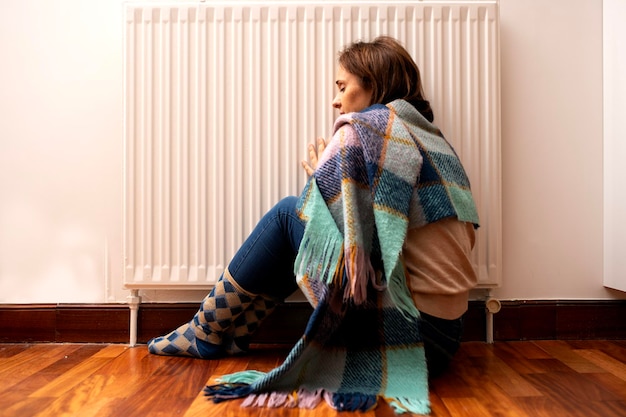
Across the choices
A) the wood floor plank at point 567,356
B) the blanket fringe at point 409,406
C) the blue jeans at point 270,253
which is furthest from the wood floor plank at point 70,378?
the wood floor plank at point 567,356

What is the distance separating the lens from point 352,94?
146cm

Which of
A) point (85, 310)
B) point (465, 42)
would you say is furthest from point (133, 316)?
point (465, 42)

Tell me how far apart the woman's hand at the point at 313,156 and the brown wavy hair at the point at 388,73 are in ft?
0.62

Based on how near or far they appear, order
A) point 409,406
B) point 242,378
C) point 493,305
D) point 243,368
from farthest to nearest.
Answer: point 493,305, point 243,368, point 242,378, point 409,406

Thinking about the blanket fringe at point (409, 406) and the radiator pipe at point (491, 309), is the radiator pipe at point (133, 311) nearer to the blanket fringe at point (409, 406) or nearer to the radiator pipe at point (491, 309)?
the blanket fringe at point (409, 406)

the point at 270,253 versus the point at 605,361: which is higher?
the point at 270,253

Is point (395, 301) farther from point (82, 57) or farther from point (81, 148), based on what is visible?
point (82, 57)

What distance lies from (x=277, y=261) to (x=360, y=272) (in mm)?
289

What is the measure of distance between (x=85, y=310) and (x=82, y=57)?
0.68 metres

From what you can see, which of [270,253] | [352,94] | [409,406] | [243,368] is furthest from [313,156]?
[409,406]

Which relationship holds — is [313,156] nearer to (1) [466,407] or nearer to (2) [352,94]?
(2) [352,94]

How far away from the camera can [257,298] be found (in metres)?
1.48

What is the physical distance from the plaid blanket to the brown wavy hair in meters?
0.18

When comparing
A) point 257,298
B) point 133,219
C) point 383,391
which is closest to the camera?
point 383,391
